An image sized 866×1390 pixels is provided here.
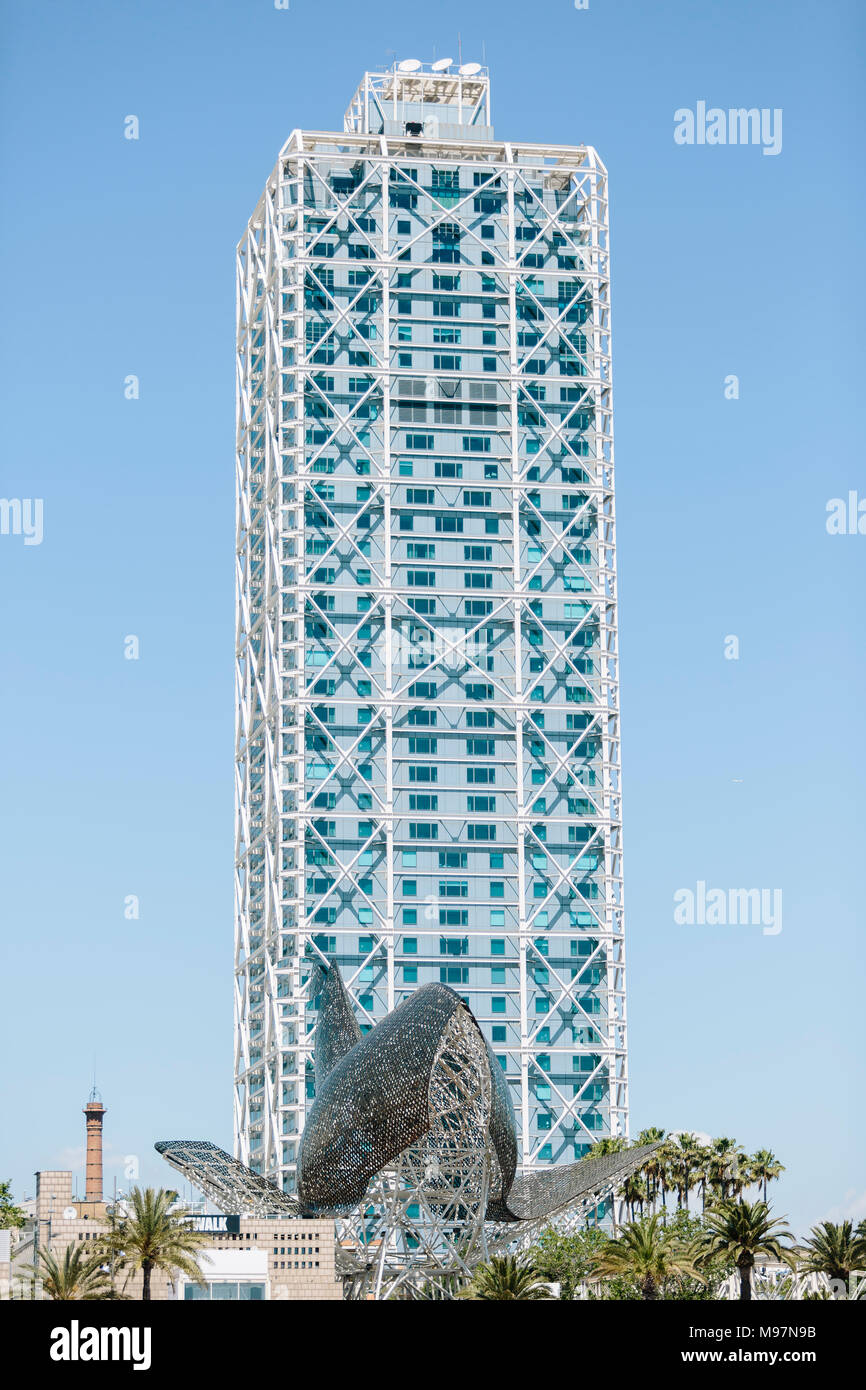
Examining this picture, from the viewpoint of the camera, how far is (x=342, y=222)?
160 m

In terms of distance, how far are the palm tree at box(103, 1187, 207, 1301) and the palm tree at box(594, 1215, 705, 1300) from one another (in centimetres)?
1510

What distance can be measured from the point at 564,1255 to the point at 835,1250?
33.6 meters

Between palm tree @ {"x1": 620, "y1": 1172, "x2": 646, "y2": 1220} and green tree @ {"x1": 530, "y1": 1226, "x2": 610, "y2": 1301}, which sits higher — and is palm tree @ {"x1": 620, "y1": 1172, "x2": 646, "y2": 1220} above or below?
above

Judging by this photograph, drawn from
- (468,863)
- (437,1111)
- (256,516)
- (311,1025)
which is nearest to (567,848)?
(468,863)

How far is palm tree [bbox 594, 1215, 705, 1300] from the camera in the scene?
80.8m

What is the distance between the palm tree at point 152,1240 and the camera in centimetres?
7881

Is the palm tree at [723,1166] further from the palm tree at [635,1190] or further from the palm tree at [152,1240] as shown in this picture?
the palm tree at [152,1240]

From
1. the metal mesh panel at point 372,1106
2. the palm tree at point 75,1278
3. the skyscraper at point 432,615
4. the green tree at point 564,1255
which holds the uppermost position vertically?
the skyscraper at point 432,615

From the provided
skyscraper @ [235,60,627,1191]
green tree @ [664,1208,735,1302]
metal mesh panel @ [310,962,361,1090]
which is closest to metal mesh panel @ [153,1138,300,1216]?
metal mesh panel @ [310,962,361,1090]

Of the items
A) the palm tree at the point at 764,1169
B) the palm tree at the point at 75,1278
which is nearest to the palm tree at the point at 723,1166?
the palm tree at the point at 764,1169

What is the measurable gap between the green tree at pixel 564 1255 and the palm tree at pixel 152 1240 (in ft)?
88.3

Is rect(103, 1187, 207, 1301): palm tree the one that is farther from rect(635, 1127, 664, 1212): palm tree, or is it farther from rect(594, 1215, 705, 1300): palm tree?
rect(635, 1127, 664, 1212): palm tree
